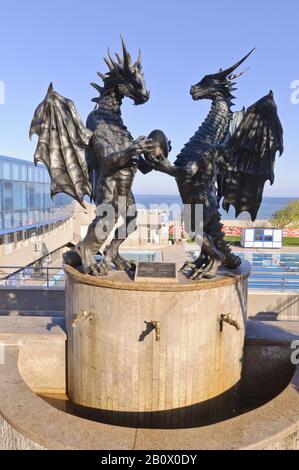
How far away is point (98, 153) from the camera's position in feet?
15.4

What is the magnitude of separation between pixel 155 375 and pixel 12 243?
15754 mm

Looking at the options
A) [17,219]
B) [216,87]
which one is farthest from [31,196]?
[216,87]

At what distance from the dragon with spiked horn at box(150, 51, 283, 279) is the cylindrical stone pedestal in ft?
→ 1.76

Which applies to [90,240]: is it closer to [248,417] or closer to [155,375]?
[155,375]

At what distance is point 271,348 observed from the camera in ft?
15.9

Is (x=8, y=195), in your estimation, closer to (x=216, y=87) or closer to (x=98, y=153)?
(x=98, y=153)

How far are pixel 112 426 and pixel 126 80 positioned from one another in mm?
4087

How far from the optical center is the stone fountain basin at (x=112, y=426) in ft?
9.99

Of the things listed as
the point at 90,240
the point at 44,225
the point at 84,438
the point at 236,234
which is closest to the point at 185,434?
the point at 84,438

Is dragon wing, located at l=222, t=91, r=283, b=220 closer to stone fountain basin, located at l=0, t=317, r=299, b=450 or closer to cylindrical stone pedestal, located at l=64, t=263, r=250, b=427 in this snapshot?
cylindrical stone pedestal, located at l=64, t=263, r=250, b=427

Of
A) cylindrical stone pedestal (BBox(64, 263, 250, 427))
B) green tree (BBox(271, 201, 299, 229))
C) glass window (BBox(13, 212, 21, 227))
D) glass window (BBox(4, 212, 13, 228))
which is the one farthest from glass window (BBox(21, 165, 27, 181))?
green tree (BBox(271, 201, 299, 229))

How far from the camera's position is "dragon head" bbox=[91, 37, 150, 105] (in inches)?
180
